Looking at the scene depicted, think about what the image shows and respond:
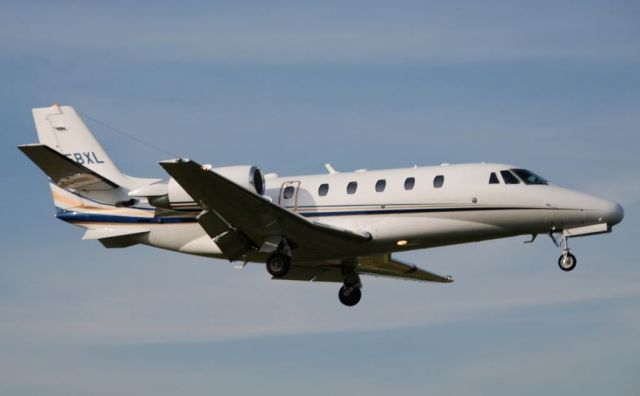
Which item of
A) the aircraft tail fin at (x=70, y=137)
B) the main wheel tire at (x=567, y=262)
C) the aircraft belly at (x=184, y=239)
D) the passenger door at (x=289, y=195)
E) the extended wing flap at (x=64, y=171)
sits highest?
the aircraft tail fin at (x=70, y=137)

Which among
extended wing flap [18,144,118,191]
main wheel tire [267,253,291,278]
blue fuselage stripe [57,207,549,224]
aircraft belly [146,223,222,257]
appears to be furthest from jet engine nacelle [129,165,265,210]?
extended wing flap [18,144,118,191]

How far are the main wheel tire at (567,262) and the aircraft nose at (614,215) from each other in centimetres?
127

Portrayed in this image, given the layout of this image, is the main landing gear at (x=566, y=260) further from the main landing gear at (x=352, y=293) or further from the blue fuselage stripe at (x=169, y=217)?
the main landing gear at (x=352, y=293)

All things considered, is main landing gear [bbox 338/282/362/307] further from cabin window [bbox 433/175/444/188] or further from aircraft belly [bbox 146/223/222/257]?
cabin window [bbox 433/175/444/188]

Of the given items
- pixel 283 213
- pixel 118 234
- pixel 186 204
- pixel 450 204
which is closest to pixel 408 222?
pixel 450 204

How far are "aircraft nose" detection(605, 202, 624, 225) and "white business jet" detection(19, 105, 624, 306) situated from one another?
2 cm

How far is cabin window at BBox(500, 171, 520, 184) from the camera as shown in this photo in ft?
96.3

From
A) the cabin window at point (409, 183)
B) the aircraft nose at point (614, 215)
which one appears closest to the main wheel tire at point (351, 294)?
the cabin window at point (409, 183)

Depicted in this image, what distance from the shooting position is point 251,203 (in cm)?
2864

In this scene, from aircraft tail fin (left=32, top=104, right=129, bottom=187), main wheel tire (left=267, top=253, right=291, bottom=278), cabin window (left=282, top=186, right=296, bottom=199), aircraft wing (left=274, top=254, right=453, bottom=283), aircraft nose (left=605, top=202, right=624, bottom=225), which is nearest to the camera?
aircraft nose (left=605, top=202, right=624, bottom=225)

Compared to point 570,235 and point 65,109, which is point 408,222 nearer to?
point 570,235

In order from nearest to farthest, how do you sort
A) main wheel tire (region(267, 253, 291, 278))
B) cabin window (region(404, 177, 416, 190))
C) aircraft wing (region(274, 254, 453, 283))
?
1. cabin window (region(404, 177, 416, 190))
2. main wheel tire (region(267, 253, 291, 278))
3. aircraft wing (region(274, 254, 453, 283))

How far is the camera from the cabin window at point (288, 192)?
102ft

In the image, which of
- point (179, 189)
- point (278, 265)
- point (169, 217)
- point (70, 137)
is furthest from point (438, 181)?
point (70, 137)
